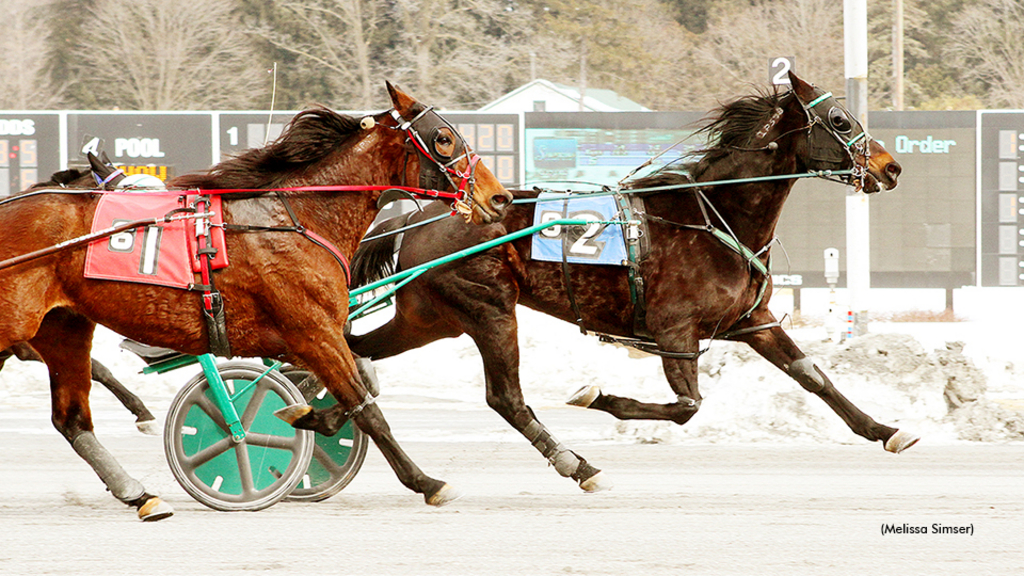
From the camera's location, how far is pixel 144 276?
5.24 m

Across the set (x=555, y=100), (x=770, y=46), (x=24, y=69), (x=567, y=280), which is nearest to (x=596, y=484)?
(x=567, y=280)

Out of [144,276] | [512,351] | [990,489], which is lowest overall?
[990,489]

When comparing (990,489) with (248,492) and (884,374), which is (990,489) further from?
(248,492)

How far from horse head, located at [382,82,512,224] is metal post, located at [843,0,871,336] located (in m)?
6.87

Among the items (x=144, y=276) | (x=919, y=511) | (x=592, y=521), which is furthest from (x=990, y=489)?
(x=144, y=276)

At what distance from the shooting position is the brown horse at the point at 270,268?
5.21m

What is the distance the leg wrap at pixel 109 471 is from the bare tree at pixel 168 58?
94.7ft

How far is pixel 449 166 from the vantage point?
5.62m

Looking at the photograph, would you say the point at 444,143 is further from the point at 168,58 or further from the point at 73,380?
the point at 168,58

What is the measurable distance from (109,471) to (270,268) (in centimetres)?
124

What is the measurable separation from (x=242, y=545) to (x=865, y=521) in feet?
9.14

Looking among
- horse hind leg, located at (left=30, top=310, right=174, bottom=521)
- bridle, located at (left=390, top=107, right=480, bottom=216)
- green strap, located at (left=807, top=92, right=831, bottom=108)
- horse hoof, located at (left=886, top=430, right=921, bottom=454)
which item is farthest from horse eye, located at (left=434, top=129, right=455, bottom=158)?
horse hoof, located at (left=886, top=430, right=921, bottom=454)

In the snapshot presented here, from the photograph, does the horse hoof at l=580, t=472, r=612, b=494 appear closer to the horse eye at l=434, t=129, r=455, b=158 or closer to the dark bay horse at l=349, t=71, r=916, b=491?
the dark bay horse at l=349, t=71, r=916, b=491

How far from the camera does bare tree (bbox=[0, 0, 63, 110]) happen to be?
112ft
